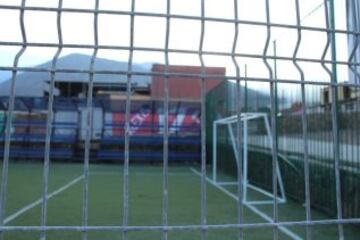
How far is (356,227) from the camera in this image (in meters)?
5.00

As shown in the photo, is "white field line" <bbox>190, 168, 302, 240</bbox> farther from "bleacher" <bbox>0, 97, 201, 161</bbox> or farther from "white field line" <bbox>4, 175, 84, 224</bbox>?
"bleacher" <bbox>0, 97, 201, 161</bbox>

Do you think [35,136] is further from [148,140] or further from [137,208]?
[137,208]

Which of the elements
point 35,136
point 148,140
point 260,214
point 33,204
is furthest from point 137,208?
point 35,136

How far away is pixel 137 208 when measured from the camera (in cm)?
633

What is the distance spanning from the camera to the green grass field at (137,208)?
467 centimetres

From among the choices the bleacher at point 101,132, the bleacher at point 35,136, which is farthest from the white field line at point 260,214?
the bleacher at point 35,136

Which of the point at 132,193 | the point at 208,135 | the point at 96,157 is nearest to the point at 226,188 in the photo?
the point at 132,193

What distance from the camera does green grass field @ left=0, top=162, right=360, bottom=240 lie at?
467cm

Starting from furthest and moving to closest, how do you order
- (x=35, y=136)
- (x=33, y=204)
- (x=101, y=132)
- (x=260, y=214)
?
1. (x=101, y=132)
2. (x=35, y=136)
3. (x=33, y=204)
4. (x=260, y=214)

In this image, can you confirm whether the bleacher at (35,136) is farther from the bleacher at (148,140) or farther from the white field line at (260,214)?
the white field line at (260,214)

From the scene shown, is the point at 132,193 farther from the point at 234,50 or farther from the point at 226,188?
the point at 234,50

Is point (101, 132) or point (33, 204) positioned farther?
point (101, 132)

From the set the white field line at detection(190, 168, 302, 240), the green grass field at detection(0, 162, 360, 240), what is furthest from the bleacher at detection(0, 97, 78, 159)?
the white field line at detection(190, 168, 302, 240)

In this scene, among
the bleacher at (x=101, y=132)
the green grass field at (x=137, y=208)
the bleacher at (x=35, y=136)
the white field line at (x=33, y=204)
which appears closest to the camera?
the green grass field at (x=137, y=208)
